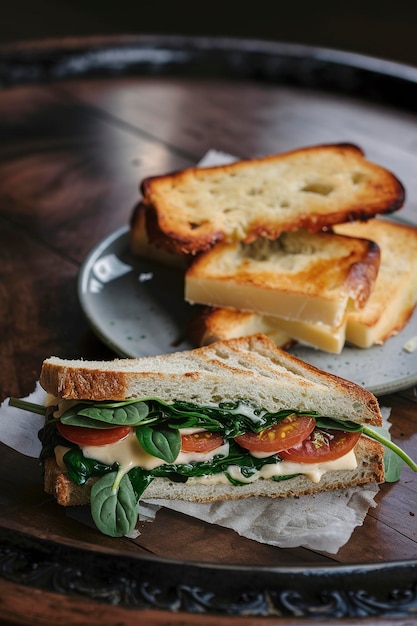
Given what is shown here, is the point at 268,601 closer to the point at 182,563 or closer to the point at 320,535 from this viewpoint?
the point at 182,563

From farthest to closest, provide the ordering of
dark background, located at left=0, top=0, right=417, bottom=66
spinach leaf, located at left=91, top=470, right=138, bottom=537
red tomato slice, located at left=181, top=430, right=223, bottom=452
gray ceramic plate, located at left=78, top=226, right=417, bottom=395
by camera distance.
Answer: dark background, located at left=0, top=0, right=417, bottom=66
gray ceramic plate, located at left=78, top=226, right=417, bottom=395
red tomato slice, located at left=181, top=430, right=223, bottom=452
spinach leaf, located at left=91, top=470, right=138, bottom=537

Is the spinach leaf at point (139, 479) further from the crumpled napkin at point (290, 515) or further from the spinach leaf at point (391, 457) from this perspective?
the spinach leaf at point (391, 457)

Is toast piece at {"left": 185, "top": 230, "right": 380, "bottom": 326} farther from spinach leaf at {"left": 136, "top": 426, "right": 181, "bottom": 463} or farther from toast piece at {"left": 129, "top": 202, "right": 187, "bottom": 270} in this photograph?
spinach leaf at {"left": 136, "top": 426, "right": 181, "bottom": 463}

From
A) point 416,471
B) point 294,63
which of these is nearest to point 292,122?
point 294,63

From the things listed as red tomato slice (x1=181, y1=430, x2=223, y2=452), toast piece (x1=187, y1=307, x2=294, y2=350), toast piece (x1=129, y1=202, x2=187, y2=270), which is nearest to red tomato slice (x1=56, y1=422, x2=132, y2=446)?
red tomato slice (x1=181, y1=430, x2=223, y2=452)

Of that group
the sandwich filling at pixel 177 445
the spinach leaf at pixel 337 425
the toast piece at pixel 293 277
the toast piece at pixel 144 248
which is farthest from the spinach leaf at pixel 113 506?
the toast piece at pixel 144 248
